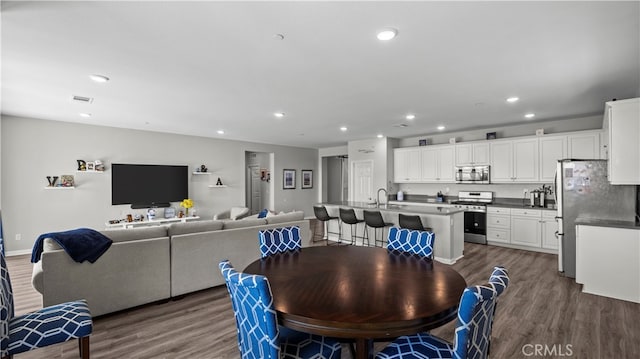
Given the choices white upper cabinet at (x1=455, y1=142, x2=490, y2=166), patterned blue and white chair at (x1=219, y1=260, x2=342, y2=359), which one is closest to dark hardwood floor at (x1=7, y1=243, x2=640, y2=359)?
patterned blue and white chair at (x1=219, y1=260, x2=342, y2=359)

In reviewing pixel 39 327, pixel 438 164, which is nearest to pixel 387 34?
pixel 39 327

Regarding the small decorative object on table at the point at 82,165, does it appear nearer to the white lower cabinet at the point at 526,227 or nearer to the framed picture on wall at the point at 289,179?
the framed picture on wall at the point at 289,179

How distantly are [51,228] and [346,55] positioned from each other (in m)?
6.45

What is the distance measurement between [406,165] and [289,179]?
382 cm

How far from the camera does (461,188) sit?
7188 millimetres

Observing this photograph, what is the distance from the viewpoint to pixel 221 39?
2.42 meters

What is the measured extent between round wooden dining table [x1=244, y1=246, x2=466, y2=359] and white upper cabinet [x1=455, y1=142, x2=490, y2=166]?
4.95m

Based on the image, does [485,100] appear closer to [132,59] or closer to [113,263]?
[132,59]

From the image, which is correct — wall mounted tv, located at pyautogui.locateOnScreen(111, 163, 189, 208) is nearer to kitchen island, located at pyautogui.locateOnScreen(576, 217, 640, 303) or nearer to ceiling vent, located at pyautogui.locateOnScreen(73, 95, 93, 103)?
ceiling vent, located at pyautogui.locateOnScreen(73, 95, 93, 103)

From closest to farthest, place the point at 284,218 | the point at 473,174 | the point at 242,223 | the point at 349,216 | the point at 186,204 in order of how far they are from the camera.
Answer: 1. the point at 242,223
2. the point at 284,218
3. the point at 349,216
4. the point at 473,174
5. the point at 186,204

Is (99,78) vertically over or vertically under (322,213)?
over

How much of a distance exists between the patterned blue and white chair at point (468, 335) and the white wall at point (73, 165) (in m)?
6.76

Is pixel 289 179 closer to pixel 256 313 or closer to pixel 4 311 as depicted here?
pixel 4 311

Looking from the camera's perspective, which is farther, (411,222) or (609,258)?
(411,222)
